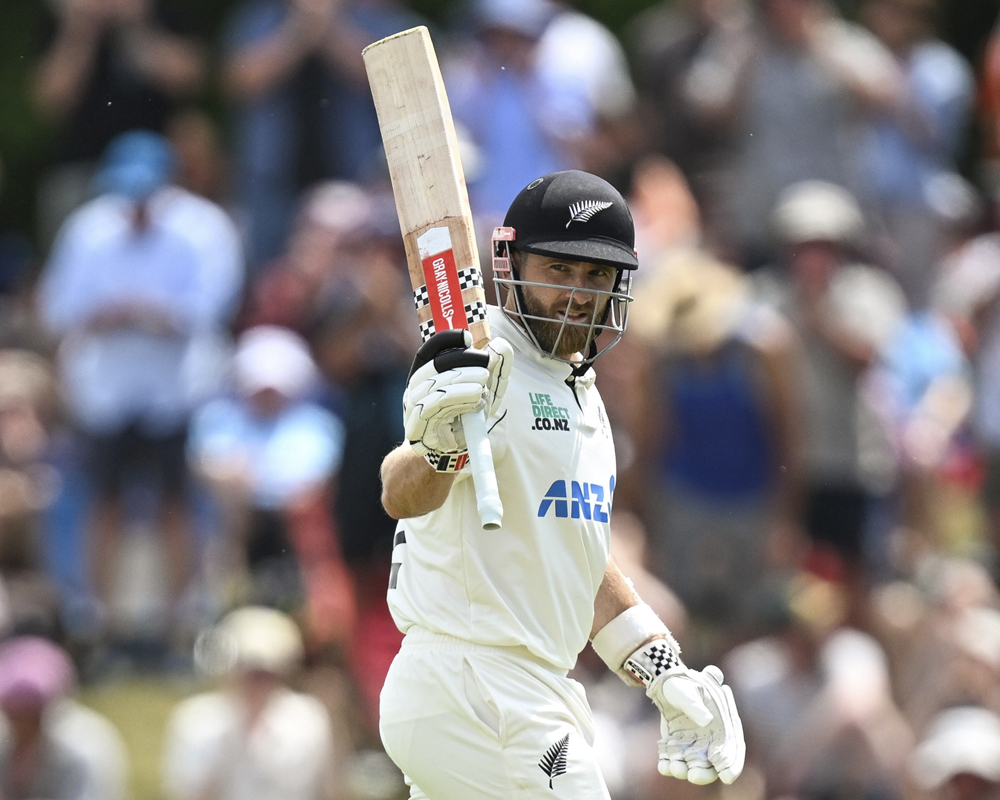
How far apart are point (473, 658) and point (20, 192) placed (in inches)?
398

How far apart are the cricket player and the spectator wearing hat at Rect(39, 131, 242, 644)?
5.22m

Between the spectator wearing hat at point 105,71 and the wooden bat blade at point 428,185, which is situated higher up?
the spectator wearing hat at point 105,71

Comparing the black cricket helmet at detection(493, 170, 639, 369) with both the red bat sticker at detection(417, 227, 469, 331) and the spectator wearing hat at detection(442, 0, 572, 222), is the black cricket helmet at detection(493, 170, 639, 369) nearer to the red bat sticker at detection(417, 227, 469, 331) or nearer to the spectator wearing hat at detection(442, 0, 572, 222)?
the red bat sticker at detection(417, 227, 469, 331)

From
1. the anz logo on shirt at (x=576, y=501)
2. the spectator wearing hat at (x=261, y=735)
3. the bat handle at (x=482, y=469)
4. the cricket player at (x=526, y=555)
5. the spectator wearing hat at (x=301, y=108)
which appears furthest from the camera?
the spectator wearing hat at (x=301, y=108)

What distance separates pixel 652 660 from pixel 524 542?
65 centimetres

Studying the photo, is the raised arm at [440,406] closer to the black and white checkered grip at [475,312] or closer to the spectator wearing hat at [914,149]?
the black and white checkered grip at [475,312]

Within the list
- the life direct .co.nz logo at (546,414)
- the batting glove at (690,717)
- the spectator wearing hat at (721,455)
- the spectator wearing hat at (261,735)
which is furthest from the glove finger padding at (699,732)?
the spectator wearing hat at (721,455)

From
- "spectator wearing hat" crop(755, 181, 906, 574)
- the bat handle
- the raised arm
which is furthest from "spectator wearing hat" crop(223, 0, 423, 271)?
the bat handle

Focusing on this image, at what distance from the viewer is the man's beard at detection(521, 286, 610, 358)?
4.67 m

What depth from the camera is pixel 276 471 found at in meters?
9.28

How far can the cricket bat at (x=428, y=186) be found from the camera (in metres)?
4.50

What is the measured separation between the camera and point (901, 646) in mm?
9047

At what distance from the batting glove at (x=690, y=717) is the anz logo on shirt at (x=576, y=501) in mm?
502

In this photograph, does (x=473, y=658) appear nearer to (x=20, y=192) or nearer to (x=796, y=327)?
(x=796, y=327)
